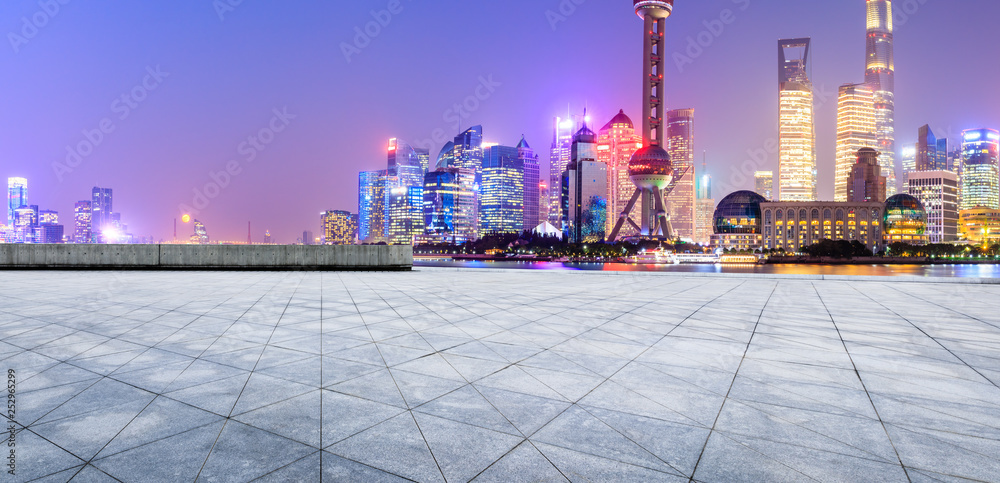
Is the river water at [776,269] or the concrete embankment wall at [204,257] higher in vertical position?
the concrete embankment wall at [204,257]

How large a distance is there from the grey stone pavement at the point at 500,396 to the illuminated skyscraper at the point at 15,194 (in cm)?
23308

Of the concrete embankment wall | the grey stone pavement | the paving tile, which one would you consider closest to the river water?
the concrete embankment wall

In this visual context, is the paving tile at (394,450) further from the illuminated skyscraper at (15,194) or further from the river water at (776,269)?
the illuminated skyscraper at (15,194)

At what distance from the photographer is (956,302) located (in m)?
15.2

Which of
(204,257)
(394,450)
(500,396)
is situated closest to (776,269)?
(204,257)

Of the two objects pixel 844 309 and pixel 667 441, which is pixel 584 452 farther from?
pixel 844 309

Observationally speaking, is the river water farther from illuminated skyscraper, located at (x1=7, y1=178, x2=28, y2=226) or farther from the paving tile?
illuminated skyscraper, located at (x1=7, y1=178, x2=28, y2=226)

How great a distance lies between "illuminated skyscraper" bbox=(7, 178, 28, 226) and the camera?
18262 centimetres

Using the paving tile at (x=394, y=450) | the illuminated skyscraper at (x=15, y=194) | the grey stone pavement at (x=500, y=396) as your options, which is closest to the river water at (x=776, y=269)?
the grey stone pavement at (x=500, y=396)

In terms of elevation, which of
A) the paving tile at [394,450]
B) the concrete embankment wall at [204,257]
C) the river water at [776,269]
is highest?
the concrete embankment wall at [204,257]

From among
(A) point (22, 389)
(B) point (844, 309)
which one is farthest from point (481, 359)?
(B) point (844, 309)

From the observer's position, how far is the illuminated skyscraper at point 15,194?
183 meters

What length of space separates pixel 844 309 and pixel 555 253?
553 feet

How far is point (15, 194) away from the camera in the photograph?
611ft
